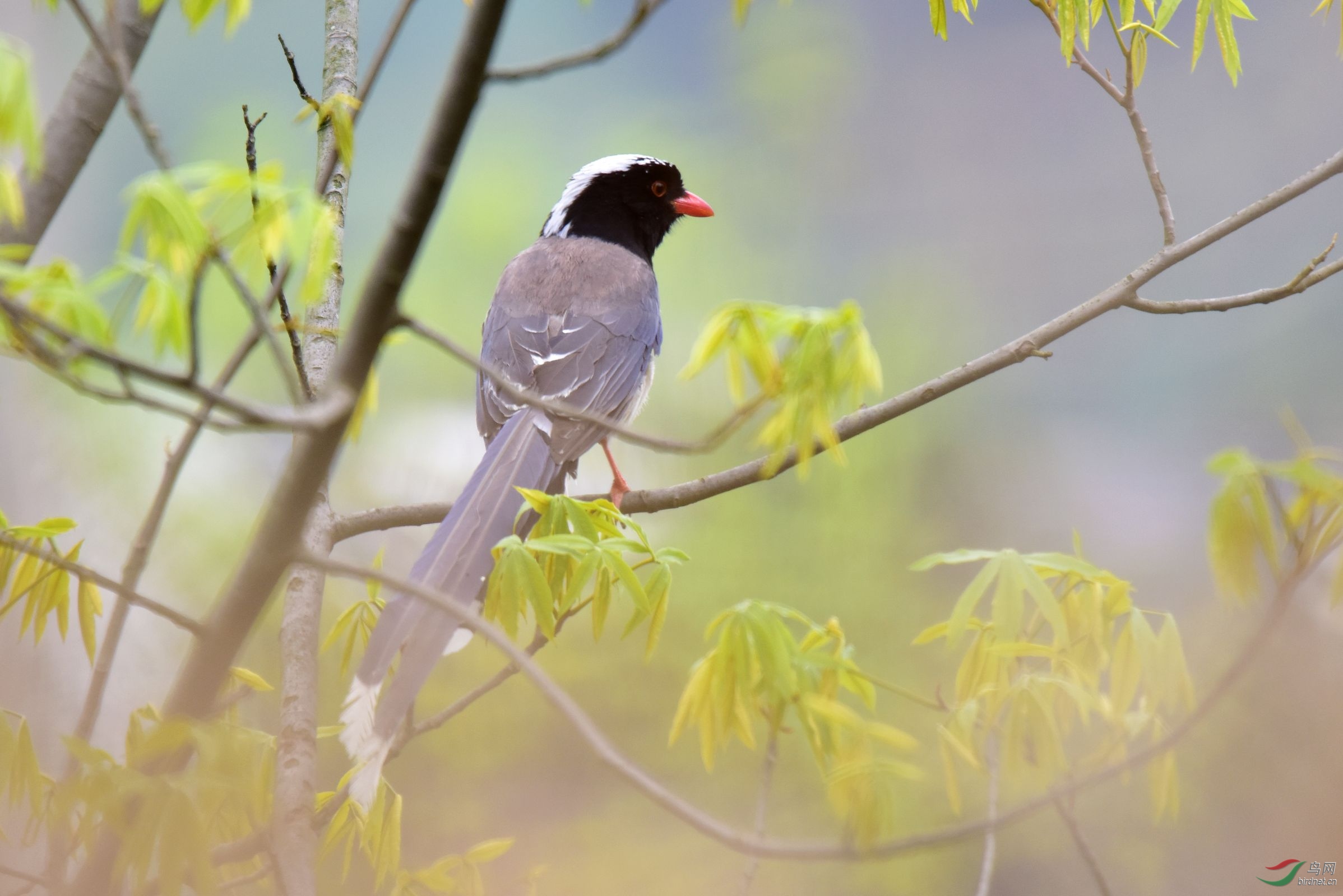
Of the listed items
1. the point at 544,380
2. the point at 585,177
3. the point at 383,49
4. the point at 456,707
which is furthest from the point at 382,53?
the point at 585,177

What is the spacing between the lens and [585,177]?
318cm

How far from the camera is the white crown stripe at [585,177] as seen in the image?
125 inches

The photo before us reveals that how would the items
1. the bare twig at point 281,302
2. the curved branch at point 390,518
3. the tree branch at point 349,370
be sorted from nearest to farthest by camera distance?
1. the tree branch at point 349,370
2. the bare twig at point 281,302
3. the curved branch at point 390,518

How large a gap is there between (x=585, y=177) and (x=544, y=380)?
1.03 metres

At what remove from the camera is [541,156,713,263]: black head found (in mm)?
3127

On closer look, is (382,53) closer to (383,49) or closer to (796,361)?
(383,49)

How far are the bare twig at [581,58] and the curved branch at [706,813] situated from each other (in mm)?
449

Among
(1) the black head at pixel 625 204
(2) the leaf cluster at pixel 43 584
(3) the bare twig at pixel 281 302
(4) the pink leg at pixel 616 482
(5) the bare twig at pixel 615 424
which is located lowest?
(2) the leaf cluster at pixel 43 584

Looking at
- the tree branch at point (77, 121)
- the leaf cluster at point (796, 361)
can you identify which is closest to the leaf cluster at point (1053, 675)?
the leaf cluster at point (796, 361)

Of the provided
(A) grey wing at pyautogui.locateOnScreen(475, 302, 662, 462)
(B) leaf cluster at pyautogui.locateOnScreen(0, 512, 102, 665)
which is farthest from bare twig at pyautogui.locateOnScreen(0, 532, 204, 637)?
(A) grey wing at pyautogui.locateOnScreen(475, 302, 662, 462)

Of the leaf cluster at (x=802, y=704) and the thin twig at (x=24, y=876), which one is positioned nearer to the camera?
the leaf cluster at (x=802, y=704)

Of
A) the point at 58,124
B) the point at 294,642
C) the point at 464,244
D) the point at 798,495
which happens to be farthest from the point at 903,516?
the point at 58,124

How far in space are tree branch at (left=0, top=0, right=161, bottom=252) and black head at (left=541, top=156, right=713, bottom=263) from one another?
162cm

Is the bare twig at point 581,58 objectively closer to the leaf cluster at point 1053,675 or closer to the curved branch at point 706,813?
the curved branch at point 706,813
